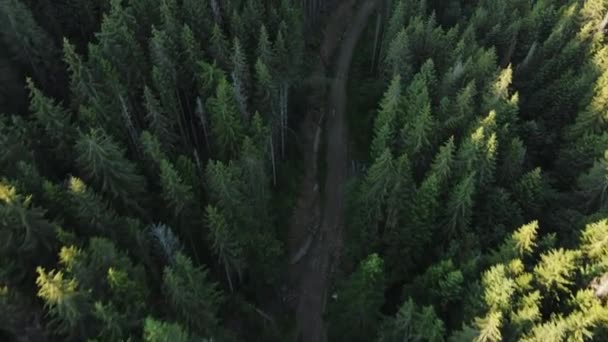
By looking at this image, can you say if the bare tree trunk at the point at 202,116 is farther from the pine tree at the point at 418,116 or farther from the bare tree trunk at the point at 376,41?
the bare tree trunk at the point at 376,41

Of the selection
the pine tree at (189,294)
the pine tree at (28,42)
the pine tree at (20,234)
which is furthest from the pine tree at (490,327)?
the pine tree at (28,42)

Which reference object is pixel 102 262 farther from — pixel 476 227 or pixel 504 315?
pixel 476 227

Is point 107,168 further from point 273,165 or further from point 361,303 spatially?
point 361,303

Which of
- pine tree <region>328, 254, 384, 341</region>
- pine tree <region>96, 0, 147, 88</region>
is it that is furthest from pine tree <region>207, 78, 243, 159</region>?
pine tree <region>328, 254, 384, 341</region>

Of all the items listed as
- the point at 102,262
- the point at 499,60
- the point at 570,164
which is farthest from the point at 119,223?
the point at 499,60

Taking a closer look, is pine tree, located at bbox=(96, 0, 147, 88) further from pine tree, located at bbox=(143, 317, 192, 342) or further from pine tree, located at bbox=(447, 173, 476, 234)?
pine tree, located at bbox=(447, 173, 476, 234)
